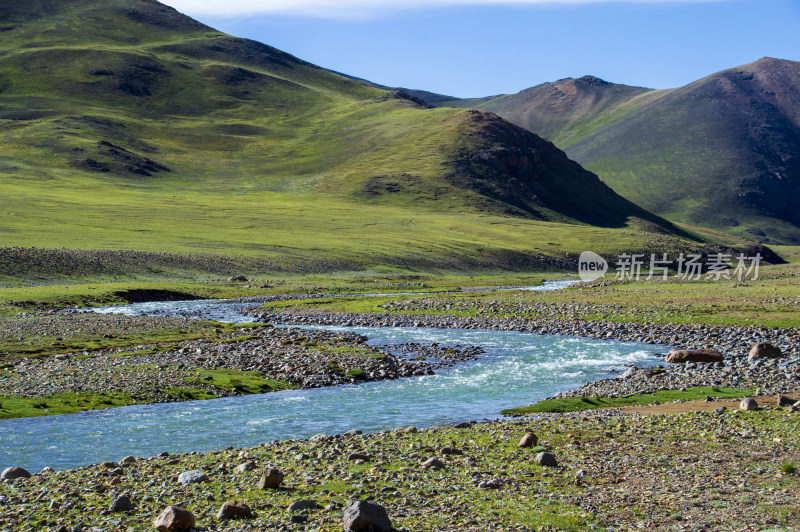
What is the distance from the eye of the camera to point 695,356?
120 ft

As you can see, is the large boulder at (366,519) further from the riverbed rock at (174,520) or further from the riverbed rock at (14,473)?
the riverbed rock at (14,473)

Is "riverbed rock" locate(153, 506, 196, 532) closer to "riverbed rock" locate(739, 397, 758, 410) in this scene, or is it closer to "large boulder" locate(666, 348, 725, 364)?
"riverbed rock" locate(739, 397, 758, 410)

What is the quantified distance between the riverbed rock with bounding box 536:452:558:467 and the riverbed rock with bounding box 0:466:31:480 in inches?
467

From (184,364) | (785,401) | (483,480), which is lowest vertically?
(184,364)

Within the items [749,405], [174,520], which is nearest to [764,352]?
[749,405]

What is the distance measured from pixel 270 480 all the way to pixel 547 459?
255 inches

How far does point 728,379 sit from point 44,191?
161353 mm

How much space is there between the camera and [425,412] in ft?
89.0

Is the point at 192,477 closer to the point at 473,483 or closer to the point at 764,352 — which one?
the point at 473,483

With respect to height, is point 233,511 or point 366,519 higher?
point 366,519

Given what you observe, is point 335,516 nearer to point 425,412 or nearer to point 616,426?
point 616,426

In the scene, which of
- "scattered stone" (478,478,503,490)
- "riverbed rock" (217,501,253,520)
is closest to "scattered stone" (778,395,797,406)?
"scattered stone" (478,478,503,490)

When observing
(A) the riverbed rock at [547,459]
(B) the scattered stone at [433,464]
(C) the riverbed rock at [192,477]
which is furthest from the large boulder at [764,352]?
(C) the riverbed rock at [192,477]

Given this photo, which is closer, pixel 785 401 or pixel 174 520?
pixel 174 520
